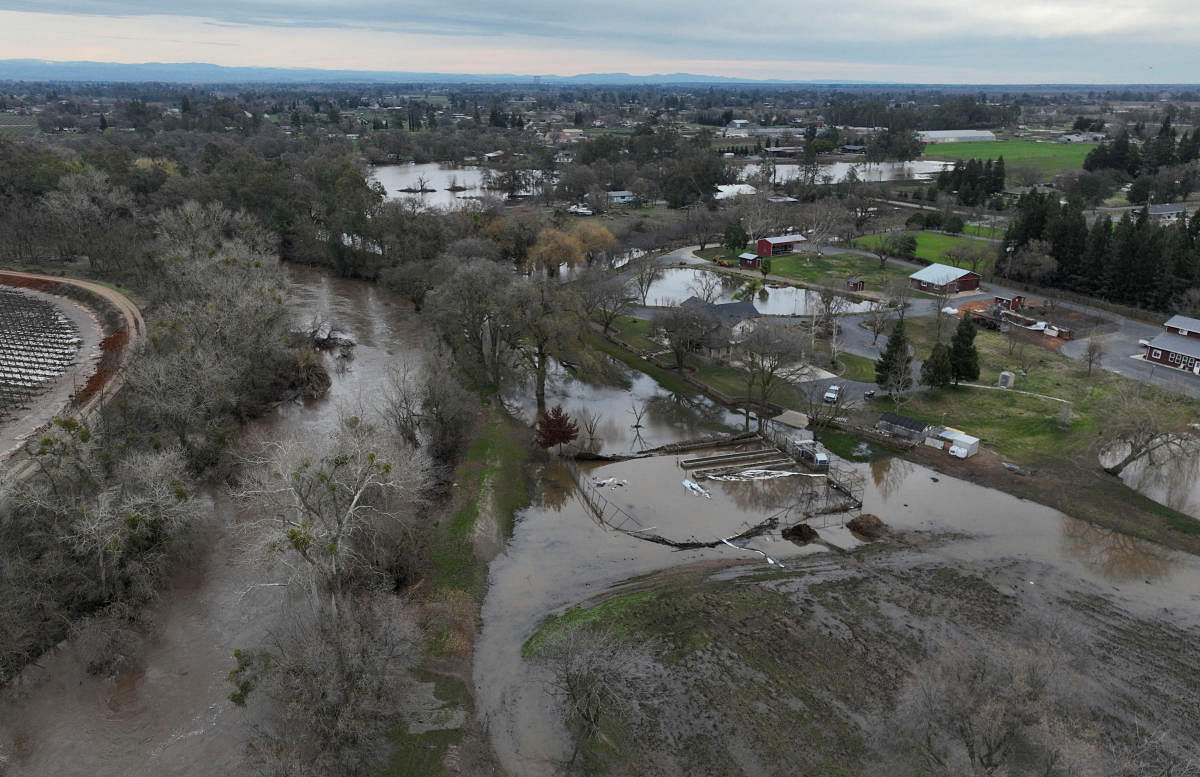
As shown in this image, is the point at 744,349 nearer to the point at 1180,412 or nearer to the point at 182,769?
the point at 1180,412

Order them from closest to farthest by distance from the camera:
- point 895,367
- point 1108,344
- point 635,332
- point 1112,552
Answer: point 1112,552, point 895,367, point 1108,344, point 635,332

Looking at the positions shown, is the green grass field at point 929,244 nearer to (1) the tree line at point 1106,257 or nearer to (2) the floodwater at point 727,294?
(1) the tree line at point 1106,257

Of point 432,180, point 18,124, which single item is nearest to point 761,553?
point 432,180

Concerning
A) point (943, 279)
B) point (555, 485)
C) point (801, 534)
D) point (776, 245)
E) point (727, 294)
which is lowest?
point (555, 485)

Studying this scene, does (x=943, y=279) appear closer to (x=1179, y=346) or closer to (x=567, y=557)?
(x=1179, y=346)

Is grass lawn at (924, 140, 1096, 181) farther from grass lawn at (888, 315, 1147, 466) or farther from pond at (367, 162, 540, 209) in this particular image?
pond at (367, 162, 540, 209)

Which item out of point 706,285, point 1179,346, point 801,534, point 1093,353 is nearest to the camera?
point 801,534
